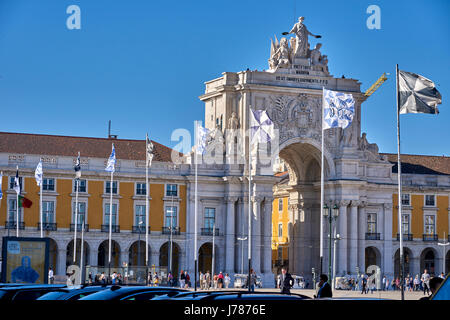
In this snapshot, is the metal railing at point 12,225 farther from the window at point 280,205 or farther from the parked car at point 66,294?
the parked car at point 66,294

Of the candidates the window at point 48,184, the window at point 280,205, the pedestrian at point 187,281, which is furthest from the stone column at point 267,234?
the window at point 48,184

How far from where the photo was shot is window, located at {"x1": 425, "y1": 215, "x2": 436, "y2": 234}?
81.9 metres

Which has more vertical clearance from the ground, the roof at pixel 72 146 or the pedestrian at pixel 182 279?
the roof at pixel 72 146

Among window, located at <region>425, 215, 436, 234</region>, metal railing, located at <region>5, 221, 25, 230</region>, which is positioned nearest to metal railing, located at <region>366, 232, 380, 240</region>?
window, located at <region>425, 215, 436, 234</region>

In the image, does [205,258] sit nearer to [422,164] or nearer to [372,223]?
[372,223]

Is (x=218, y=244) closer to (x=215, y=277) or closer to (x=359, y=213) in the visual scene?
(x=215, y=277)

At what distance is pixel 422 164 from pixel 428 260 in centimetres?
894

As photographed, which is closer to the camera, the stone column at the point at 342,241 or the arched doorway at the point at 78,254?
the arched doorway at the point at 78,254

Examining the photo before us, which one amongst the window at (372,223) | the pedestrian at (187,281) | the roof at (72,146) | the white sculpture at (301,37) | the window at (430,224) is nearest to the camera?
the pedestrian at (187,281)

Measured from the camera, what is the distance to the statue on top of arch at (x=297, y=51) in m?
75.3

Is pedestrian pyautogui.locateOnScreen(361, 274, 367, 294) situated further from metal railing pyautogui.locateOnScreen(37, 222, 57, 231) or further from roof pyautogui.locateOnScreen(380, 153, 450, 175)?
metal railing pyautogui.locateOnScreen(37, 222, 57, 231)

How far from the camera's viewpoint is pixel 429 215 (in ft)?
271

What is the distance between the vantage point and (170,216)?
7331 cm

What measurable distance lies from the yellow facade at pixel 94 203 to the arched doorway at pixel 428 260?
23.7m
